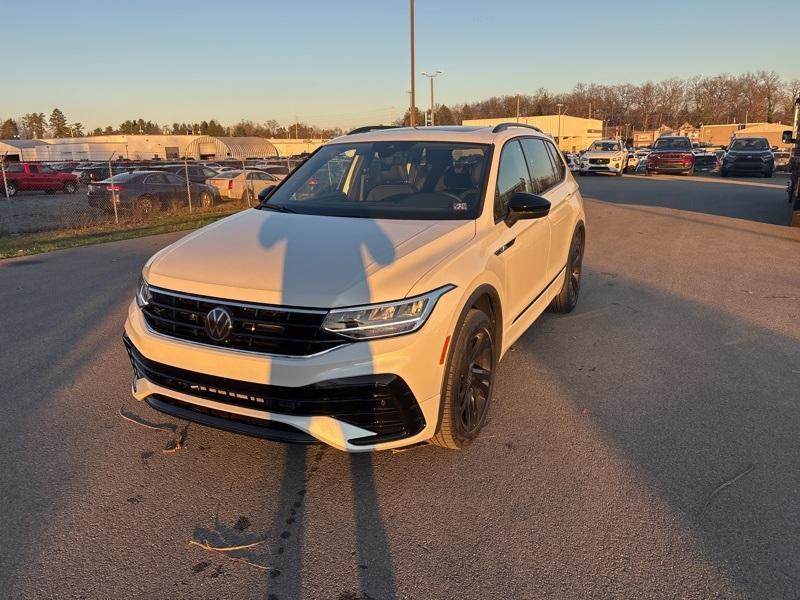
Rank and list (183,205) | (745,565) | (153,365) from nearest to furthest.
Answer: (745,565) → (153,365) → (183,205)

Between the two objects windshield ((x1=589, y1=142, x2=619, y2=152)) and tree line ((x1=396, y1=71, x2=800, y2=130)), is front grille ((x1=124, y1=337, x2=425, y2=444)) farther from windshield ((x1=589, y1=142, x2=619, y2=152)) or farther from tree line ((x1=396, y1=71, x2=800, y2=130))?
tree line ((x1=396, y1=71, x2=800, y2=130))

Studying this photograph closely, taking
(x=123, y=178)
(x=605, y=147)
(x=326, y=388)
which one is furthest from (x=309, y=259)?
(x=605, y=147)

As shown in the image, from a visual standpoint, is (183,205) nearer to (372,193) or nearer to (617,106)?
(372,193)

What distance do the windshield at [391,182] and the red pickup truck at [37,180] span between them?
27.2 metres

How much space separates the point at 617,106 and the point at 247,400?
133750 mm

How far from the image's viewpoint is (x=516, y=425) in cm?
391

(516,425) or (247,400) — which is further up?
(247,400)

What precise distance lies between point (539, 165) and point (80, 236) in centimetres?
1131

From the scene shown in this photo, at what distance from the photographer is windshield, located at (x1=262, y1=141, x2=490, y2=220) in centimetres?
411

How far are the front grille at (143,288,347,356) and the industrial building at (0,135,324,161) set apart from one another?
58220 mm

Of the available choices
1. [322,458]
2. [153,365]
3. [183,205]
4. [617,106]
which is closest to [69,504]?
[153,365]

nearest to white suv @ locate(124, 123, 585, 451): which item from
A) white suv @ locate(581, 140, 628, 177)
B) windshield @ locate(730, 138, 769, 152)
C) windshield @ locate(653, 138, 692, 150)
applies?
white suv @ locate(581, 140, 628, 177)

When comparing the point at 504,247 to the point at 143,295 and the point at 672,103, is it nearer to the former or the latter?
the point at 143,295

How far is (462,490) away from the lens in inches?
125
